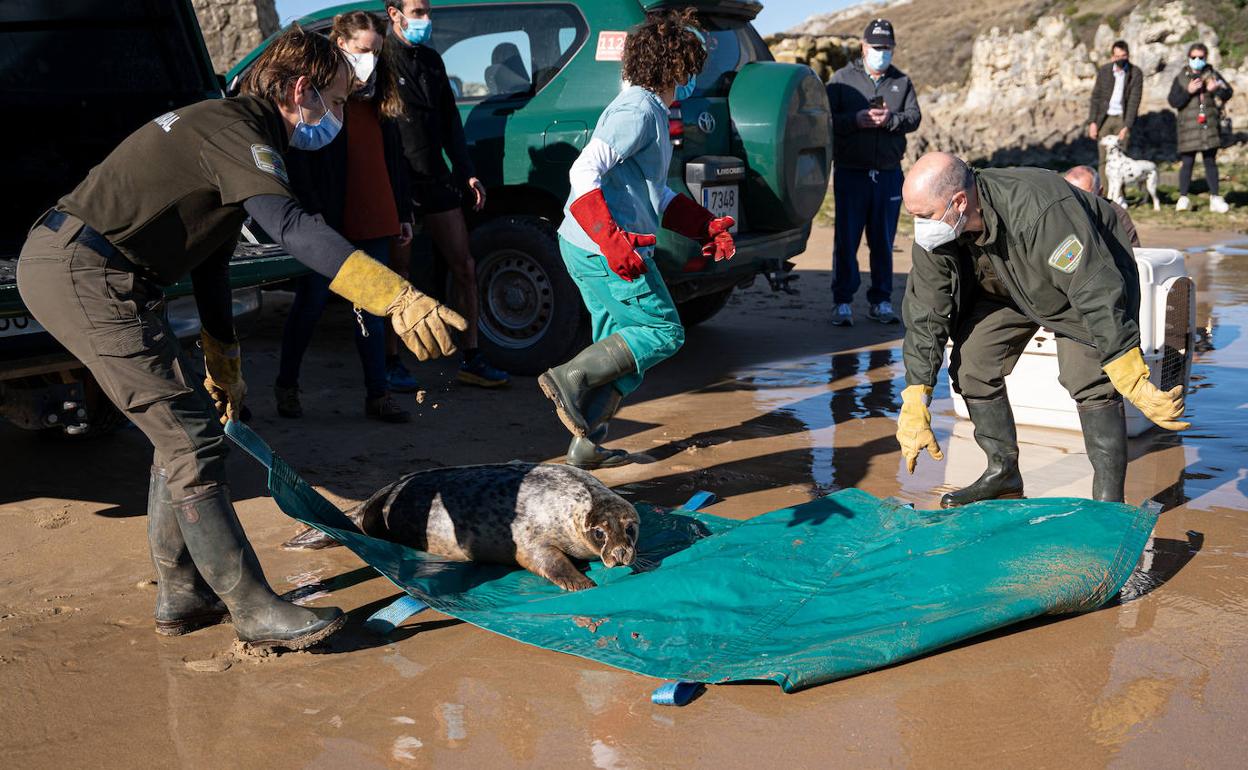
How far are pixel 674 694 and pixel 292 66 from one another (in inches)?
85.5

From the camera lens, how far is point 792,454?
5.81 m

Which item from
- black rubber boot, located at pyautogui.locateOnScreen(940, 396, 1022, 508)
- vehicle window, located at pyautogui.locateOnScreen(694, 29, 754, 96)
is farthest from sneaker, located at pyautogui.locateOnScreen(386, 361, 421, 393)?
black rubber boot, located at pyautogui.locateOnScreen(940, 396, 1022, 508)

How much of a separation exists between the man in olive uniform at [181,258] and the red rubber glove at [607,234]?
149 cm

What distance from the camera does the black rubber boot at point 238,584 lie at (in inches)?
138

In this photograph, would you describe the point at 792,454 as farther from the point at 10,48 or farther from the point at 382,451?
the point at 10,48

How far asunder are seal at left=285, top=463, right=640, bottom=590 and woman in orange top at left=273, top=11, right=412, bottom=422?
144 centimetres

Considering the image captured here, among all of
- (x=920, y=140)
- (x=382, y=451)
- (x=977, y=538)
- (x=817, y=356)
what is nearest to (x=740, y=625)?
(x=977, y=538)

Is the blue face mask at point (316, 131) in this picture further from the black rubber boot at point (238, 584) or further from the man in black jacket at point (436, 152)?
the man in black jacket at point (436, 152)

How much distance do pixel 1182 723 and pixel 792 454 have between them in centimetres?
288

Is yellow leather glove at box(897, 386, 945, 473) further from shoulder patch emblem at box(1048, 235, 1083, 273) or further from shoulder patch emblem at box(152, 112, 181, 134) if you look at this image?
shoulder patch emblem at box(152, 112, 181, 134)

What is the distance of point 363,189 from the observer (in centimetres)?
606

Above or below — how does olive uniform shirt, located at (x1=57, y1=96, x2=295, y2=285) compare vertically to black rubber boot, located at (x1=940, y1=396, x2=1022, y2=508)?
above

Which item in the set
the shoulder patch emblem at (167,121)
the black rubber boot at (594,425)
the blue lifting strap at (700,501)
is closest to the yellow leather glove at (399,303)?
the shoulder patch emblem at (167,121)

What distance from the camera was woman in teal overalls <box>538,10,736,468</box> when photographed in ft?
16.5
